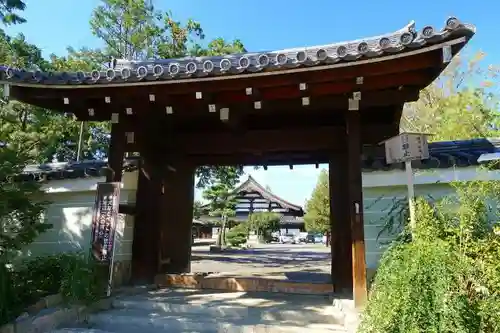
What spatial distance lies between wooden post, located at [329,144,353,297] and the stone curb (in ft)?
12.0

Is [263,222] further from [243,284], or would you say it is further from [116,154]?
[116,154]

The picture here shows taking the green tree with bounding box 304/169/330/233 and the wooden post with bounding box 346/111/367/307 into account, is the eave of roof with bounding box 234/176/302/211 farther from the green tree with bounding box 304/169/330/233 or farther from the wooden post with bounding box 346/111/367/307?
the wooden post with bounding box 346/111/367/307

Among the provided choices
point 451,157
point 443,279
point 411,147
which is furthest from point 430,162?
point 443,279

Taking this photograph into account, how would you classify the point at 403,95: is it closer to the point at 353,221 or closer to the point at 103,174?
the point at 353,221

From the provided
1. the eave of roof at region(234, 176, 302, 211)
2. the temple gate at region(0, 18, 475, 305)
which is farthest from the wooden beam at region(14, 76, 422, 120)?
the eave of roof at region(234, 176, 302, 211)

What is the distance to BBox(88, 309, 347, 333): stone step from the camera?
182 inches

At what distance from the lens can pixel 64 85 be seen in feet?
17.9

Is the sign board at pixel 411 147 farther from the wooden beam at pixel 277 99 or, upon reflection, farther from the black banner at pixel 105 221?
the black banner at pixel 105 221

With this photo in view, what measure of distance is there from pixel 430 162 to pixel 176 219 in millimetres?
4798

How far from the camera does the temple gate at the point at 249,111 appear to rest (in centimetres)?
464

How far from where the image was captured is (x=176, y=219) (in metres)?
7.73

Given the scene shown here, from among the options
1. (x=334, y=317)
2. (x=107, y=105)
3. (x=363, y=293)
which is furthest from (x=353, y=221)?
(x=107, y=105)

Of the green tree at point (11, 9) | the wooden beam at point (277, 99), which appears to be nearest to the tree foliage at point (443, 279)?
the wooden beam at point (277, 99)

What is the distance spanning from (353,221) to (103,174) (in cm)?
439
